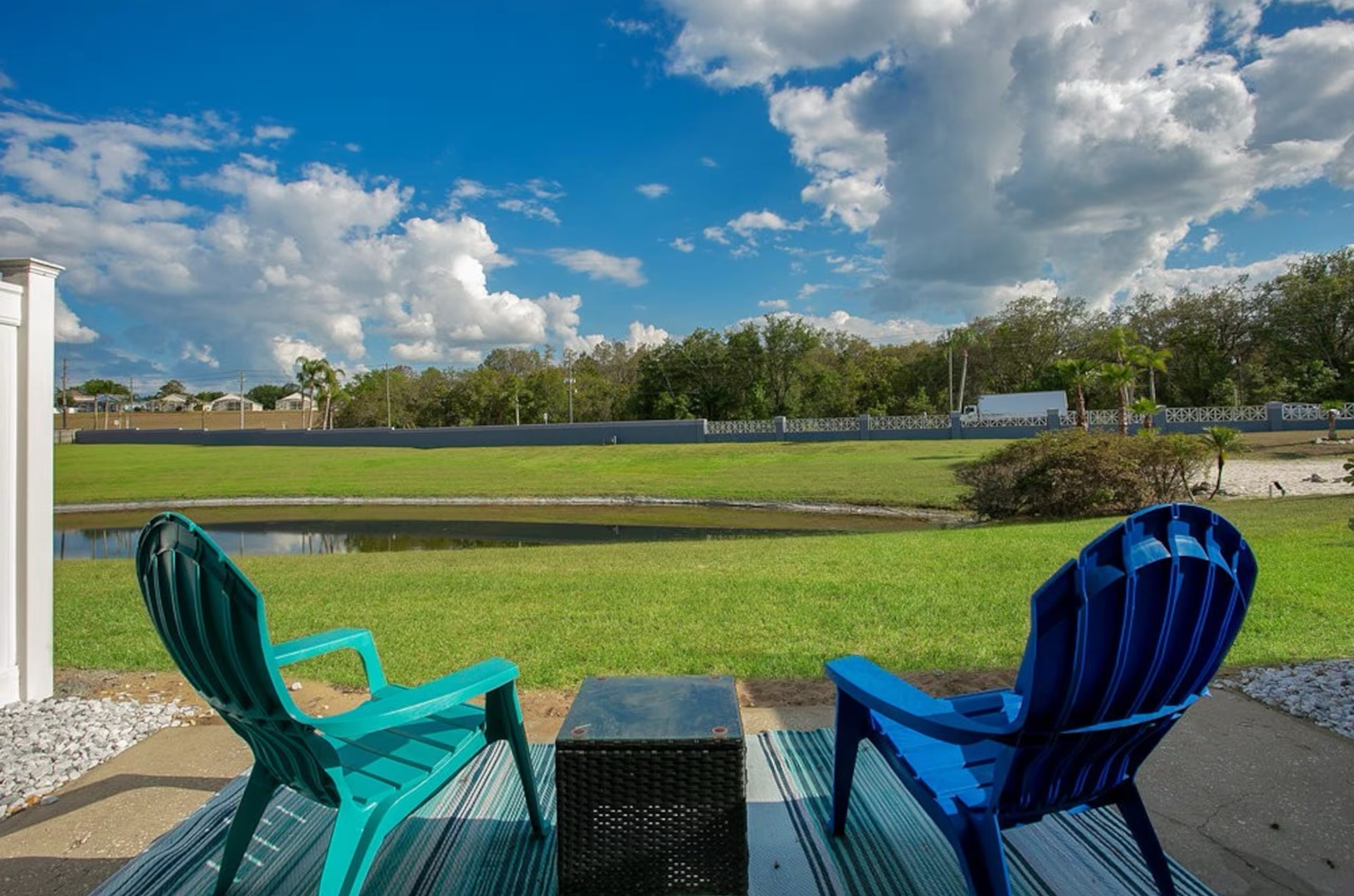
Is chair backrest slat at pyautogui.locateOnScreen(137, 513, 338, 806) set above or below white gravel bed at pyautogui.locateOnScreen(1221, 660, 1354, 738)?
above

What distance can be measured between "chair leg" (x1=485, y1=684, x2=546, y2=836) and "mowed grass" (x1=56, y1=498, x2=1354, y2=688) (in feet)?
5.25

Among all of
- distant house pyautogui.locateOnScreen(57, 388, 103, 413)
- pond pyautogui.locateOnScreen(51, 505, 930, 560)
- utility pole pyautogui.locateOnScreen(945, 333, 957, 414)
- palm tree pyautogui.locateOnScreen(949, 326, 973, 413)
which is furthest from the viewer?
distant house pyautogui.locateOnScreen(57, 388, 103, 413)

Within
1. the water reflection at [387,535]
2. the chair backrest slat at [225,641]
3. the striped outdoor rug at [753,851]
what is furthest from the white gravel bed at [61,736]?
the water reflection at [387,535]

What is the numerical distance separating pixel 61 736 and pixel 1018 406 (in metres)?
43.0

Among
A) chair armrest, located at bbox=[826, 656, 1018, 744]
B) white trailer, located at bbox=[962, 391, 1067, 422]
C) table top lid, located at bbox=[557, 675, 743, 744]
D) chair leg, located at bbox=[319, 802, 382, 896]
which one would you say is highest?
white trailer, located at bbox=[962, 391, 1067, 422]

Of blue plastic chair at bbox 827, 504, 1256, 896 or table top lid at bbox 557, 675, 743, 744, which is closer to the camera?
blue plastic chair at bbox 827, 504, 1256, 896

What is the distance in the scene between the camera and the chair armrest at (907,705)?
6.02ft

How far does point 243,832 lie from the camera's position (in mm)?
2211

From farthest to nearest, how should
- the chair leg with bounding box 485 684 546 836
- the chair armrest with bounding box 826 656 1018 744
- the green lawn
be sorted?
the green lawn
the chair leg with bounding box 485 684 546 836
the chair armrest with bounding box 826 656 1018 744

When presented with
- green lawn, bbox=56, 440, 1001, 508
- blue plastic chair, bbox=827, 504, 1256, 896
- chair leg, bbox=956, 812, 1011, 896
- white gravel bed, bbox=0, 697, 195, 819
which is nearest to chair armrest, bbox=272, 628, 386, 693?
white gravel bed, bbox=0, 697, 195, 819

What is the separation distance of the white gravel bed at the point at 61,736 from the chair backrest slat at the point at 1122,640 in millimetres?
3529

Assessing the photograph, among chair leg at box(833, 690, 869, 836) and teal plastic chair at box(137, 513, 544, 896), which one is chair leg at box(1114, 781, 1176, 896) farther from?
teal plastic chair at box(137, 513, 544, 896)

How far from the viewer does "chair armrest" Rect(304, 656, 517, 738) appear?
200 centimetres

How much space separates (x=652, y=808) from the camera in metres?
2.03
